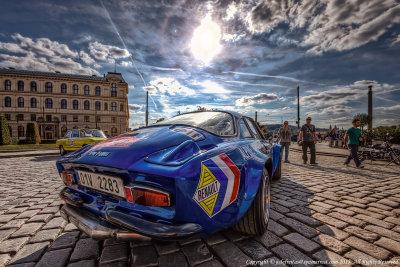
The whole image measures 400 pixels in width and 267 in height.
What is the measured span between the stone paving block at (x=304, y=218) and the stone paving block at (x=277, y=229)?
0.33 meters

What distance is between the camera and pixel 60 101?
42.4 m

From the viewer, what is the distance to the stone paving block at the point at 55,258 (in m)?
1.48

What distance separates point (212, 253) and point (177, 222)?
0.68 metres

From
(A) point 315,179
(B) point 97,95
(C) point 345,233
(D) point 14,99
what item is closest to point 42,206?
(C) point 345,233

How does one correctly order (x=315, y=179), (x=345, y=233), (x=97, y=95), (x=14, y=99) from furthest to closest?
1. (x=97, y=95)
2. (x=14, y=99)
3. (x=315, y=179)
4. (x=345, y=233)

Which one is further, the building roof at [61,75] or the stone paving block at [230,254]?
the building roof at [61,75]

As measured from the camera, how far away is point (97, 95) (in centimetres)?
4512

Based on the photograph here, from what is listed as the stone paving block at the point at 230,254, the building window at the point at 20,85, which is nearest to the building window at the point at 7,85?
the building window at the point at 20,85

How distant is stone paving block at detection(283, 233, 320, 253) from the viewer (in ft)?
5.47

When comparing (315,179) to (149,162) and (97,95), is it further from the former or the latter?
(97,95)

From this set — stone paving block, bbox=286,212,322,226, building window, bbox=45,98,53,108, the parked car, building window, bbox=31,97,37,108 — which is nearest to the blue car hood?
stone paving block, bbox=286,212,322,226

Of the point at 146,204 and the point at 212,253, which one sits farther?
the point at 212,253

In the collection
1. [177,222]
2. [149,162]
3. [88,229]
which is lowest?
[88,229]

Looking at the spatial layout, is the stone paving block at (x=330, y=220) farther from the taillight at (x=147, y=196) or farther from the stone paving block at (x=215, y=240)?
the taillight at (x=147, y=196)
